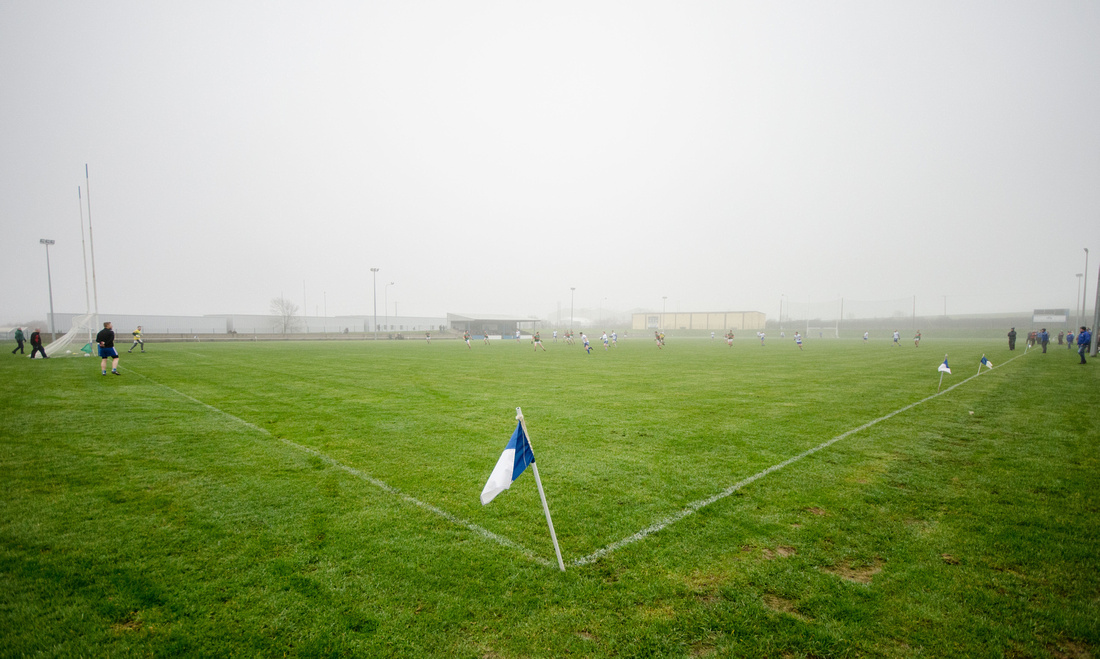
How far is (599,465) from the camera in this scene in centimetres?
682

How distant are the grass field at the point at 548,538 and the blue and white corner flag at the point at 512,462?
0.79 meters

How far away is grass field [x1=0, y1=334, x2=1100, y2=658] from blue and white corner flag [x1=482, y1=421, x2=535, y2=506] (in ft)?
2.60

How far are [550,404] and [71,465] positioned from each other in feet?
28.8

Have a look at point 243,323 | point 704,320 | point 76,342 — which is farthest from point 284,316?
point 704,320

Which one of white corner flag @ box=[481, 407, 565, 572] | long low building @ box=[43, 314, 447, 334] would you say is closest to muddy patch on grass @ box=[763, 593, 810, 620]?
white corner flag @ box=[481, 407, 565, 572]

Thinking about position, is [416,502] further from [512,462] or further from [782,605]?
[782,605]

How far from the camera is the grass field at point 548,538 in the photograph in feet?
10.4

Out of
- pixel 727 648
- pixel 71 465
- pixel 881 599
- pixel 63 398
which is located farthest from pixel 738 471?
pixel 63 398

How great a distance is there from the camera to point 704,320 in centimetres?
11238

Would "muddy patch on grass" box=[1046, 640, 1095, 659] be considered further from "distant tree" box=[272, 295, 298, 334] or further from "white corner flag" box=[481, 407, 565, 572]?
"distant tree" box=[272, 295, 298, 334]

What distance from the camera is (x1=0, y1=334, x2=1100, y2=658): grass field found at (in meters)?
3.18

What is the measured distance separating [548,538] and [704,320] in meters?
115

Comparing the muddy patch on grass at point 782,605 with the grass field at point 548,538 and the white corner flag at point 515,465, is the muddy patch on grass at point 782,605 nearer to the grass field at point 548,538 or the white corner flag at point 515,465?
the grass field at point 548,538

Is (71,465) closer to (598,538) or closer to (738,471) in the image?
(598,538)
